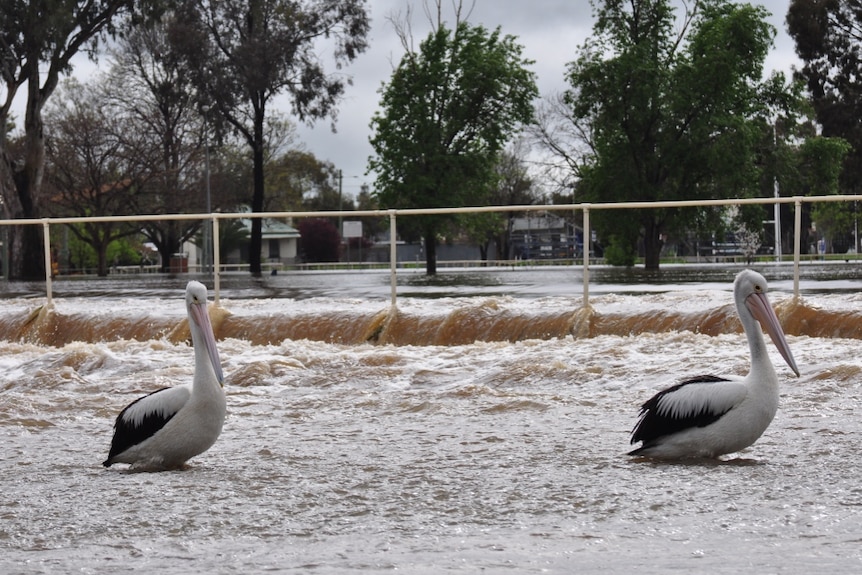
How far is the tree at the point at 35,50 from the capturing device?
37469mm

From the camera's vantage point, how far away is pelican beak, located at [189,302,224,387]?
666cm

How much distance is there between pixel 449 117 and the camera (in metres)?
37.5

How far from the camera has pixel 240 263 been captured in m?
35.3

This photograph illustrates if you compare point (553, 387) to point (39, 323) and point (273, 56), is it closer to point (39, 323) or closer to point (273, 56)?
point (39, 323)

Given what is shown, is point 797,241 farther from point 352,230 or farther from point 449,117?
point 352,230

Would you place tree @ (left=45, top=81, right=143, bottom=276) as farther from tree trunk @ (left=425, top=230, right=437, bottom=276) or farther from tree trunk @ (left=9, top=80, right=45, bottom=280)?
tree trunk @ (left=425, top=230, right=437, bottom=276)

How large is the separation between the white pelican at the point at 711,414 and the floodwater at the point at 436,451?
0.48 ft

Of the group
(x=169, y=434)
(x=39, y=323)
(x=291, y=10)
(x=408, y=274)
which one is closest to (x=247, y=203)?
(x=291, y=10)

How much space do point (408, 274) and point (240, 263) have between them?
5.83 m

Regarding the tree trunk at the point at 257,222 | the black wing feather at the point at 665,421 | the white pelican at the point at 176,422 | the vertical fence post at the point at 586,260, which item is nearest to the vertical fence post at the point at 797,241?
the vertical fence post at the point at 586,260

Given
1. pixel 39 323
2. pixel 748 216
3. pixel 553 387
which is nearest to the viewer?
pixel 553 387

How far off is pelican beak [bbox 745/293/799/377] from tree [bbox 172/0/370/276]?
38.2 meters

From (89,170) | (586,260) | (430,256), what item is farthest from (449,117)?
(586,260)

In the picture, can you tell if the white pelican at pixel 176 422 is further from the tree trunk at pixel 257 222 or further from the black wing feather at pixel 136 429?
the tree trunk at pixel 257 222
